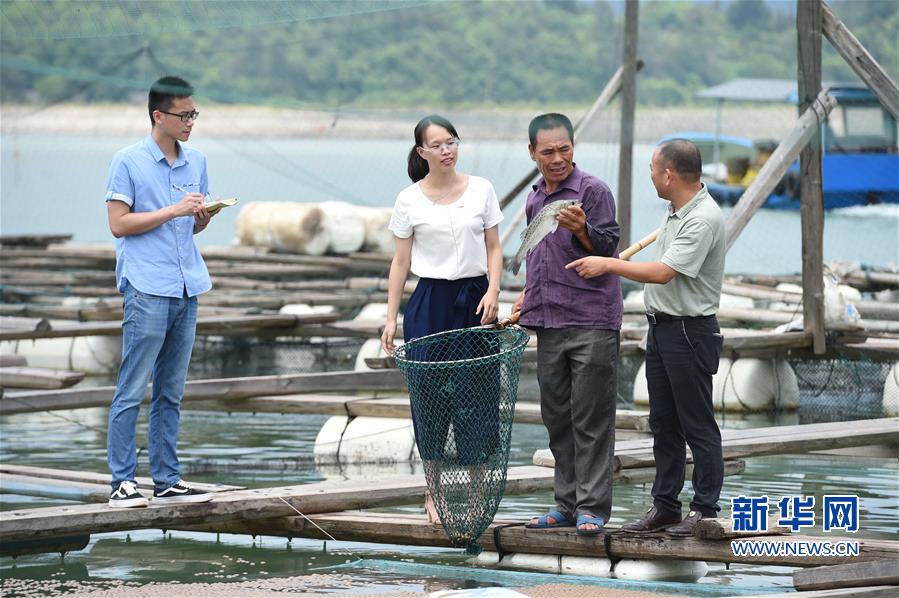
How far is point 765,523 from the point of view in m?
5.29

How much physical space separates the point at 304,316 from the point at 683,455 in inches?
262

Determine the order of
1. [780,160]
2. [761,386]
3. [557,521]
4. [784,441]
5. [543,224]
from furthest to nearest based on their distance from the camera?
[761,386] → [780,160] → [784,441] → [557,521] → [543,224]

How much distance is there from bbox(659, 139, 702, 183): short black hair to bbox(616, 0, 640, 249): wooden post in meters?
7.37

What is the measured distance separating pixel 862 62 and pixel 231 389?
4.51 m

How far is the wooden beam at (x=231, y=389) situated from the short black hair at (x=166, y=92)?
10.4 feet

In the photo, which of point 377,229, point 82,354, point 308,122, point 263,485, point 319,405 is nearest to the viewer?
point 263,485

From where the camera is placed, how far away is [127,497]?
19.0 ft

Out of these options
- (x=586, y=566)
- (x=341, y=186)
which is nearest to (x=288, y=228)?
(x=341, y=186)

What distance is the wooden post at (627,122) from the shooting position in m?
12.7

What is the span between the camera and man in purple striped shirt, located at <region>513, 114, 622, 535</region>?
17.3ft

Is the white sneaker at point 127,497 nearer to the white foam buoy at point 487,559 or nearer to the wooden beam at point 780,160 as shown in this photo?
the white foam buoy at point 487,559

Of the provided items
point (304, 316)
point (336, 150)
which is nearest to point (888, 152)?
point (336, 150)

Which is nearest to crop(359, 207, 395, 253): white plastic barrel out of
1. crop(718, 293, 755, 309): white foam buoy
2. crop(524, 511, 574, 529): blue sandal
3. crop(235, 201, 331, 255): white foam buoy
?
crop(235, 201, 331, 255): white foam buoy

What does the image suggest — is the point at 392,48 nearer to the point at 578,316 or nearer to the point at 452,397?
the point at 452,397
